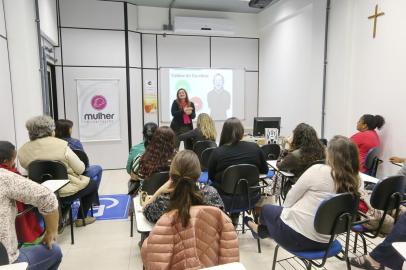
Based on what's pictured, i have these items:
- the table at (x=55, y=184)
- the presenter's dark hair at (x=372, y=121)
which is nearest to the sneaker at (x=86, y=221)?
the table at (x=55, y=184)

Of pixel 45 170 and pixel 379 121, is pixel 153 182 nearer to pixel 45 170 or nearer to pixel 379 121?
pixel 45 170

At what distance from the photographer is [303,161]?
2.78 m

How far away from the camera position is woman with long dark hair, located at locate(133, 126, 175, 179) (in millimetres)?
2348

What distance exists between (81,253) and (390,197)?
8.90 feet

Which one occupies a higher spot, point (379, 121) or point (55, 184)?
point (379, 121)

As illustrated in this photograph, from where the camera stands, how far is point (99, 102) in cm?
591

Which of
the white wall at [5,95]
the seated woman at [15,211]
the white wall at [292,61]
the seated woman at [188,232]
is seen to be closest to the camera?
the seated woman at [188,232]

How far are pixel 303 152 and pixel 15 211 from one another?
231 cm

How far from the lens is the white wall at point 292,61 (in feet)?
16.3

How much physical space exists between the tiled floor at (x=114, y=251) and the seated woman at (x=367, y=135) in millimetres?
1110

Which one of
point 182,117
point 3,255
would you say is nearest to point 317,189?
point 3,255

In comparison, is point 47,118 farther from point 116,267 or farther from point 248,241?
point 248,241

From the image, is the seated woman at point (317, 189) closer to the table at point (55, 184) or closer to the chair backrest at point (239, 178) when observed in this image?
the chair backrest at point (239, 178)

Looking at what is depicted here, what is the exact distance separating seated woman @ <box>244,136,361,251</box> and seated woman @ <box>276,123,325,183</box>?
81 cm
